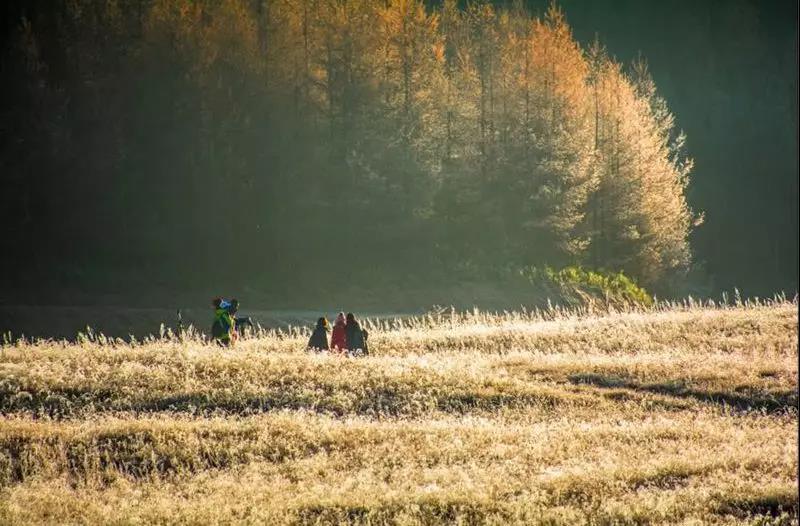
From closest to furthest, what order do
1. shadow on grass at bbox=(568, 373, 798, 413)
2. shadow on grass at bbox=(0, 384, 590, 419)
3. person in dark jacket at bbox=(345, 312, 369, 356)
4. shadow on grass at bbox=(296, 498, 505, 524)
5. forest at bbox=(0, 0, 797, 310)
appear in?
shadow on grass at bbox=(296, 498, 505, 524), shadow on grass at bbox=(0, 384, 590, 419), shadow on grass at bbox=(568, 373, 798, 413), person in dark jacket at bbox=(345, 312, 369, 356), forest at bbox=(0, 0, 797, 310)

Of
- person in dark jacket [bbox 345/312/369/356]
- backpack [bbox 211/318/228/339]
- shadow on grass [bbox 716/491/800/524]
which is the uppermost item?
backpack [bbox 211/318/228/339]

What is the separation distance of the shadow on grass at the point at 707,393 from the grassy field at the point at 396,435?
2.1 inches

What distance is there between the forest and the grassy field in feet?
81.5

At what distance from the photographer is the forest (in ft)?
172

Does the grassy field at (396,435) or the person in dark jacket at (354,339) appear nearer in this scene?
the grassy field at (396,435)

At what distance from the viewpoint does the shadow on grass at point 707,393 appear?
862 inches

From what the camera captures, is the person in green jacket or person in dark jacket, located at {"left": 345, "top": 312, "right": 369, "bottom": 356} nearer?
the person in green jacket

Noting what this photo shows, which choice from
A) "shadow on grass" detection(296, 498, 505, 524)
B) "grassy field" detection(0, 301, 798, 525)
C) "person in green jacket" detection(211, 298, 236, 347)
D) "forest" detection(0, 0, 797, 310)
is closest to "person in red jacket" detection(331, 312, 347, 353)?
"grassy field" detection(0, 301, 798, 525)

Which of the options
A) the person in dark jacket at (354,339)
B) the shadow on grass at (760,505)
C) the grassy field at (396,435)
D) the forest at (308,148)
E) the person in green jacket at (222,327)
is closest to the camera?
the shadow on grass at (760,505)

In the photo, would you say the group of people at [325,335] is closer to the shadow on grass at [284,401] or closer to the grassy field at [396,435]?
the grassy field at [396,435]

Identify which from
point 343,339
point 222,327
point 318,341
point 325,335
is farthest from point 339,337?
point 222,327

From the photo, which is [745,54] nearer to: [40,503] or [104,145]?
[104,145]

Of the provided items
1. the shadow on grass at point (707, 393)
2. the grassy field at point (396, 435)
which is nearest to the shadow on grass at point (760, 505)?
the grassy field at point (396, 435)

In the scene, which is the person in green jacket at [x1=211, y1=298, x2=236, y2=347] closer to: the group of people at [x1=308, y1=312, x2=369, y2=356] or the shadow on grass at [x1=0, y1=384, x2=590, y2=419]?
the group of people at [x1=308, y1=312, x2=369, y2=356]
